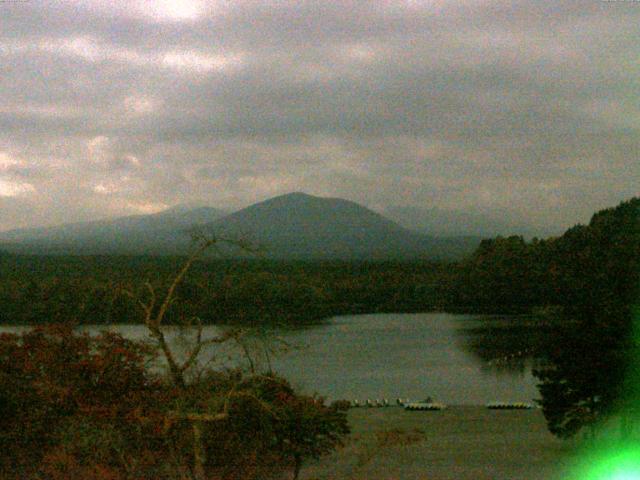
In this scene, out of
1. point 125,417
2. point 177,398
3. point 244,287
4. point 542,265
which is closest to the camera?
point 177,398

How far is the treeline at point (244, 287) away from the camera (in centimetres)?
2175

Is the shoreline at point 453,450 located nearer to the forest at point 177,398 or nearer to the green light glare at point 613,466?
the green light glare at point 613,466

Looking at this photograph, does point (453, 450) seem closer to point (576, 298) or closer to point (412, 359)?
point (576, 298)

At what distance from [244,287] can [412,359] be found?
6.64 metres

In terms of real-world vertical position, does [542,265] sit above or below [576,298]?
above

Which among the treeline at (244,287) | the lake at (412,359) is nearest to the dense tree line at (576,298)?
the lake at (412,359)

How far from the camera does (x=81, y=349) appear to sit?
5.73m

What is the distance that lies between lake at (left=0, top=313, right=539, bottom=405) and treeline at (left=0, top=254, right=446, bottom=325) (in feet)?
4.92

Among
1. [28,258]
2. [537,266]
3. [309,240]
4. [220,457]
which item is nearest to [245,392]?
[220,457]

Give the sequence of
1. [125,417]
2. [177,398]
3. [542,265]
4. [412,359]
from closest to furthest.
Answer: [177,398] < [125,417] < [412,359] < [542,265]

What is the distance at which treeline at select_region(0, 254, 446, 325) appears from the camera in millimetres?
21750

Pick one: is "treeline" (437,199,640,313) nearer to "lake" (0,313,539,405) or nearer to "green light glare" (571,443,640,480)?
"lake" (0,313,539,405)

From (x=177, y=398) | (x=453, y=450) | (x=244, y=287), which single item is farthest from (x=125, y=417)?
(x=244, y=287)

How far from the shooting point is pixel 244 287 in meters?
26.6
